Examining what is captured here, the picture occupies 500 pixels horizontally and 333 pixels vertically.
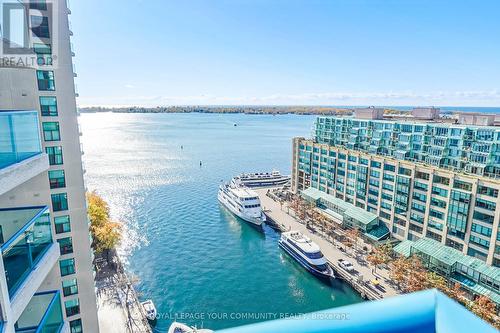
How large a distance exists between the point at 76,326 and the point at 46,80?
16430 millimetres

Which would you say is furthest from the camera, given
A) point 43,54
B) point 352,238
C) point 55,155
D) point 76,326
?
point 352,238

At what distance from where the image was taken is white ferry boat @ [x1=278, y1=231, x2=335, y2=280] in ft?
151

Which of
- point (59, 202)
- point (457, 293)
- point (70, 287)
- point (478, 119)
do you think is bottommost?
point (457, 293)

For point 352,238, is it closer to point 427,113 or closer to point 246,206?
point 246,206

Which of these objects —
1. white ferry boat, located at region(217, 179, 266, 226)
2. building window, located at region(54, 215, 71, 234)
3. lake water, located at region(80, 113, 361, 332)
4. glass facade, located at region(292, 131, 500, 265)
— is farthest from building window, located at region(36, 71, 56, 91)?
white ferry boat, located at region(217, 179, 266, 226)

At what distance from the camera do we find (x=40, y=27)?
18.3m

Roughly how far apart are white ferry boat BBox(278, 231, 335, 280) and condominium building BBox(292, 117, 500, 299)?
570 inches

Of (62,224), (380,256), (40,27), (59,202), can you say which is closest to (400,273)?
(380,256)

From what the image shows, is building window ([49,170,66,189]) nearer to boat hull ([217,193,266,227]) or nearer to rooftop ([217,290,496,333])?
rooftop ([217,290,496,333])

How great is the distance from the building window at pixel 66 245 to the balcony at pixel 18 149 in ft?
44.6

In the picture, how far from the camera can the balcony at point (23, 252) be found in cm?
827

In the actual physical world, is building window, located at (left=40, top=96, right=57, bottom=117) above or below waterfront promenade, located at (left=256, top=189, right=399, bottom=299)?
above

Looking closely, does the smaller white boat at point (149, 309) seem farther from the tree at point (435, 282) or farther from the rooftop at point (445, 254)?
the rooftop at point (445, 254)

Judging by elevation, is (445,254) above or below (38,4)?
below
